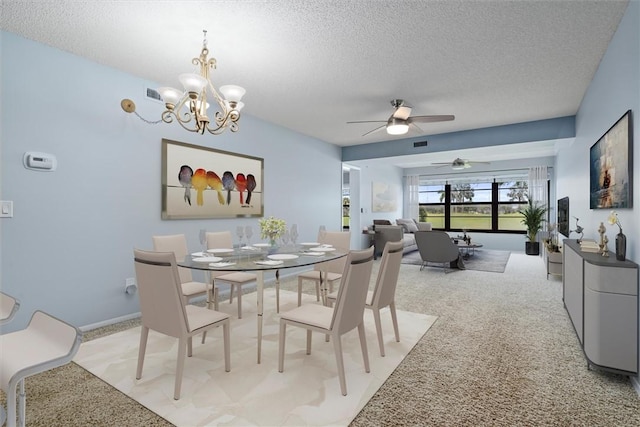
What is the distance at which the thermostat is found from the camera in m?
2.62

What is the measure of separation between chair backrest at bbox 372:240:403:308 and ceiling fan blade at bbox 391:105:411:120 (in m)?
1.91

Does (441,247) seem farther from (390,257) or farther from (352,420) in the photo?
(352,420)

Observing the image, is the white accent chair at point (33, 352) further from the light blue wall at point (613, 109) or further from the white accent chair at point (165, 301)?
the light blue wall at point (613, 109)

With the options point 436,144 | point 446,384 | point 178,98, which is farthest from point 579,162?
point 178,98

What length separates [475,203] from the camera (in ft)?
31.4

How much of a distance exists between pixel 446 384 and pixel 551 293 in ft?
10.4

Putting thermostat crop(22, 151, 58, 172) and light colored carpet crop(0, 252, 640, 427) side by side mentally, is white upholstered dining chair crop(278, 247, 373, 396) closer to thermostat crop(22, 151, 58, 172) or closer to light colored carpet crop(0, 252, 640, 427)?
light colored carpet crop(0, 252, 640, 427)

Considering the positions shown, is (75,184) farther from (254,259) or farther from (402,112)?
(402,112)

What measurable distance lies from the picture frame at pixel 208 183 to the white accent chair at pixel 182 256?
59cm

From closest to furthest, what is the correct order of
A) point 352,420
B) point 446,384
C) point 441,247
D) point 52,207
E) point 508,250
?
point 352,420 → point 446,384 → point 52,207 → point 441,247 → point 508,250

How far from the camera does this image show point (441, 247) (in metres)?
5.70

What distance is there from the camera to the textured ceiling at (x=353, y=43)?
2217 mm

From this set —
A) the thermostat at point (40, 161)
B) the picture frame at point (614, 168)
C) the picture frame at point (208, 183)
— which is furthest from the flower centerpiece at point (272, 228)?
the picture frame at point (614, 168)

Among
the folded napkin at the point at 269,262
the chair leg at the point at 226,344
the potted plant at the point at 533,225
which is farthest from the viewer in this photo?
the potted plant at the point at 533,225
